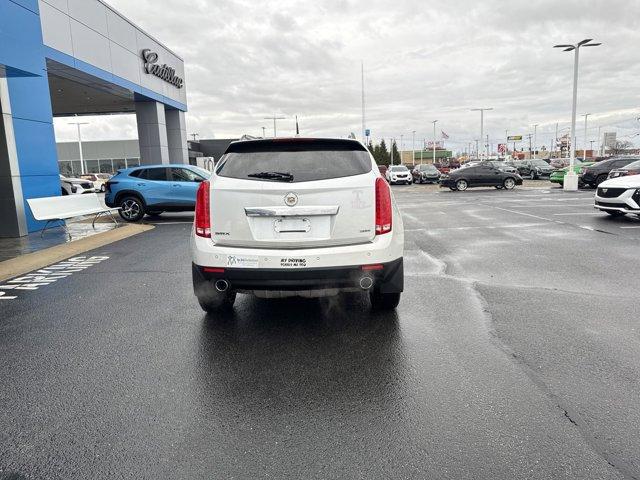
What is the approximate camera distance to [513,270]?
6.97 metres

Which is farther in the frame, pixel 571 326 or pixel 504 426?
pixel 571 326

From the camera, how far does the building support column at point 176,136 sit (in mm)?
26375

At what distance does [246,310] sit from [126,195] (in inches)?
433

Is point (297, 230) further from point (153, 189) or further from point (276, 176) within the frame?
point (153, 189)

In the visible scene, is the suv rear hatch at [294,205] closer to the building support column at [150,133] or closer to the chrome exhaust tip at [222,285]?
the chrome exhaust tip at [222,285]

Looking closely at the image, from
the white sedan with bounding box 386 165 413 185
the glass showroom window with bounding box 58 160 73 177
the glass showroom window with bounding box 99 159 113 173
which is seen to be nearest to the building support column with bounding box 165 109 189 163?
the white sedan with bounding box 386 165 413 185

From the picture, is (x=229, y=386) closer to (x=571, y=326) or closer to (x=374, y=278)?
(x=374, y=278)

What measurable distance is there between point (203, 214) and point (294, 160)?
3.07 ft

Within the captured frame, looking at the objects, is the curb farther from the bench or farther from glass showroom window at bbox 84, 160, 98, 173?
glass showroom window at bbox 84, 160, 98, 173

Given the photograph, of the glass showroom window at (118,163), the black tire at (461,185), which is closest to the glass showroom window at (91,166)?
the glass showroom window at (118,163)

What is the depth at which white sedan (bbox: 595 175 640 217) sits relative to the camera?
11461mm

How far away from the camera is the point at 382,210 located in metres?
4.26

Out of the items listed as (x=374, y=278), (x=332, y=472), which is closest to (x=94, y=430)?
(x=332, y=472)

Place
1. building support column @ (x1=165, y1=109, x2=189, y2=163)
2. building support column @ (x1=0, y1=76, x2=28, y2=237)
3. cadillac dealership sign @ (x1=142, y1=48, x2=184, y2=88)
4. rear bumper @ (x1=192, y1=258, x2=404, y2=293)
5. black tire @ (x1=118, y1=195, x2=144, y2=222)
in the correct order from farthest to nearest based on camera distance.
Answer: building support column @ (x1=165, y1=109, x2=189, y2=163)
cadillac dealership sign @ (x1=142, y1=48, x2=184, y2=88)
black tire @ (x1=118, y1=195, x2=144, y2=222)
building support column @ (x1=0, y1=76, x2=28, y2=237)
rear bumper @ (x1=192, y1=258, x2=404, y2=293)
